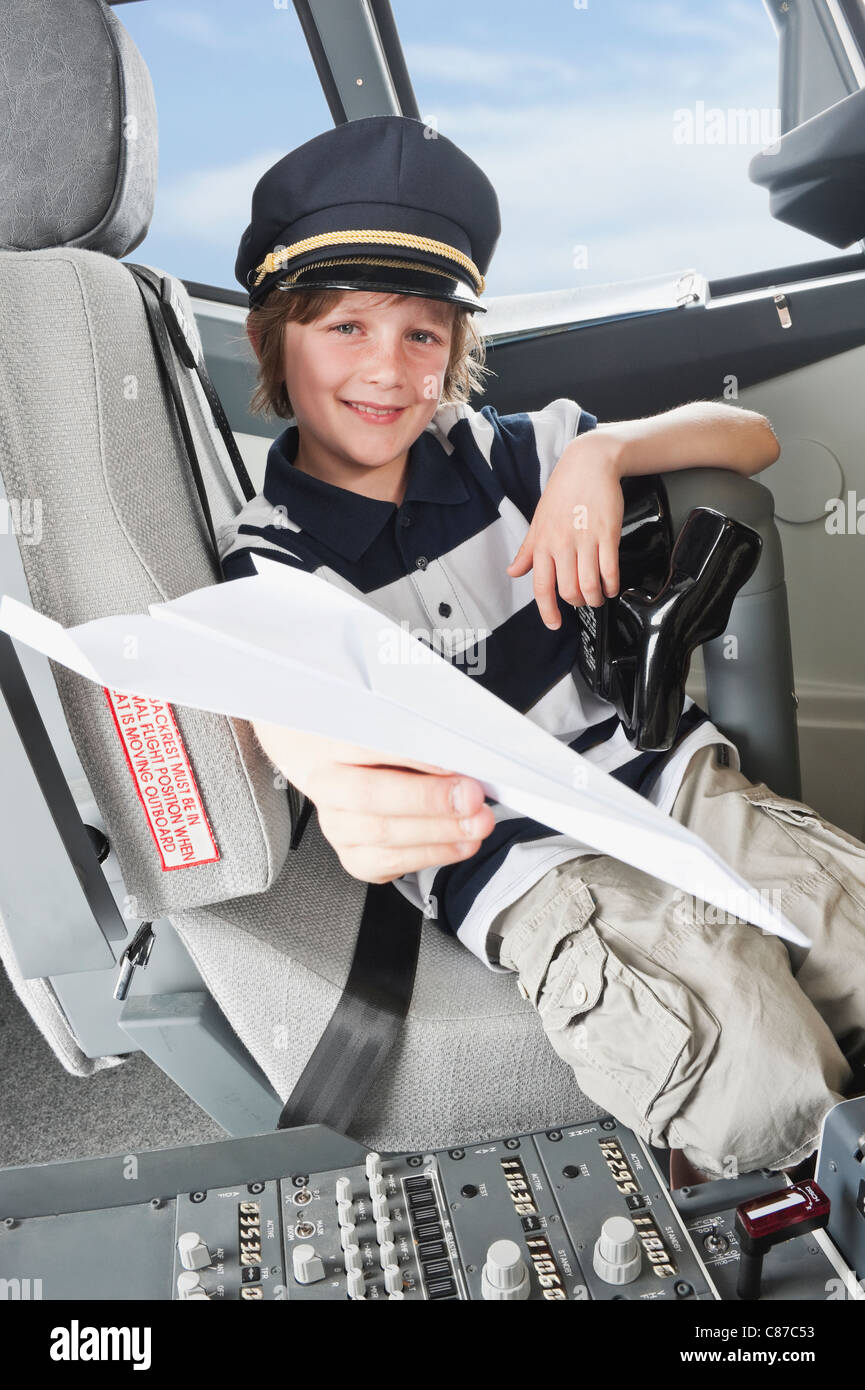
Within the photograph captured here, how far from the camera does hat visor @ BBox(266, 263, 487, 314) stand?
1019 mm

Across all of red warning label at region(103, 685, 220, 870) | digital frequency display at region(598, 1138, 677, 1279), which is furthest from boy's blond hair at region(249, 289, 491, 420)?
digital frequency display at region(598, 1138, 677, 1279)

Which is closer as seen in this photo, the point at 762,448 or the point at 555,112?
the point at 762,448

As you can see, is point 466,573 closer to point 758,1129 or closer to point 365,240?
point 365,240

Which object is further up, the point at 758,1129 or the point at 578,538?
the point at 578,538

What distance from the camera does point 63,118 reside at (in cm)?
91

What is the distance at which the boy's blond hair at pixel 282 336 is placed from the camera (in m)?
1.08

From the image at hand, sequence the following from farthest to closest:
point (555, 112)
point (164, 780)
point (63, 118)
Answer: point (555, 112) → point (63, 118) → point (164, 780)

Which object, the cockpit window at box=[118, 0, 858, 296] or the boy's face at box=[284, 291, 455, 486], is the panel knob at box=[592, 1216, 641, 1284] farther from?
the cockpit window at box=[118, 0, 858, 296]

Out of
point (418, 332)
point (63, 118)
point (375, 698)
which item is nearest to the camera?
point (375, 698)

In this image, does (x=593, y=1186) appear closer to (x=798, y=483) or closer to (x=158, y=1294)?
(x=158, y=1294)

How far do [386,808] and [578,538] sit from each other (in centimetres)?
44

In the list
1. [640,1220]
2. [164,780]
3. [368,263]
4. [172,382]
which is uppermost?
[368,263]

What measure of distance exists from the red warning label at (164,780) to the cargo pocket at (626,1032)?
0.30 meters

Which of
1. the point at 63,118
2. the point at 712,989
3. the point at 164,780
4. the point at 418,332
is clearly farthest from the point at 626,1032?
the point at 63,118
